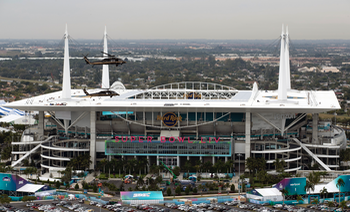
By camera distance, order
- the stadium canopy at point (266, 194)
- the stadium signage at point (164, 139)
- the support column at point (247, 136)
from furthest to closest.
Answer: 1. the stadium signage at point (164, 139)
2. the support column at point (247, 136)
3. the stadium canopy at point (266, 194)

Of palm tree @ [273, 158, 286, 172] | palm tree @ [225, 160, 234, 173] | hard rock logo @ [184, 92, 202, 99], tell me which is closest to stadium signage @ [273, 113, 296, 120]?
palm tree @ [273, 158, 286, 172]

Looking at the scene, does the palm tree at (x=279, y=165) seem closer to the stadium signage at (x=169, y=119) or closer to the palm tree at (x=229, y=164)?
the palm tree at (x=229, y=164)

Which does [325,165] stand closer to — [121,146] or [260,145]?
[260,145]

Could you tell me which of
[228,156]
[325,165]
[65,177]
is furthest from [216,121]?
[65,177]

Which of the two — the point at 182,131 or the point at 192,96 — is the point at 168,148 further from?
the point at 192,96

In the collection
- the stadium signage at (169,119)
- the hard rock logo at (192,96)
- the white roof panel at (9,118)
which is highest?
→ the hard rock logo at (192,96)

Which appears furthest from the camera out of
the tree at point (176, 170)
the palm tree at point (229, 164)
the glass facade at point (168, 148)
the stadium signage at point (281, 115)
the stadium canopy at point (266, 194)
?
the stadium signage at point (281, 115)

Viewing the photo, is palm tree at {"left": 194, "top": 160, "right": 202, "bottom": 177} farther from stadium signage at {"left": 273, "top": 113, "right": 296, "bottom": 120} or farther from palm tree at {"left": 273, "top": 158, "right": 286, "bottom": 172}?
stadium signage at {"left": 273, "top": 113, "right": 296, "bottom": 120}

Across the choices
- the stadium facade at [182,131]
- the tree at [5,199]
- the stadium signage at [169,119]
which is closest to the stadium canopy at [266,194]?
the stadium facade at [182,131]

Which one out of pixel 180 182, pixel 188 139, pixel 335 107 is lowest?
pixel 180 182
